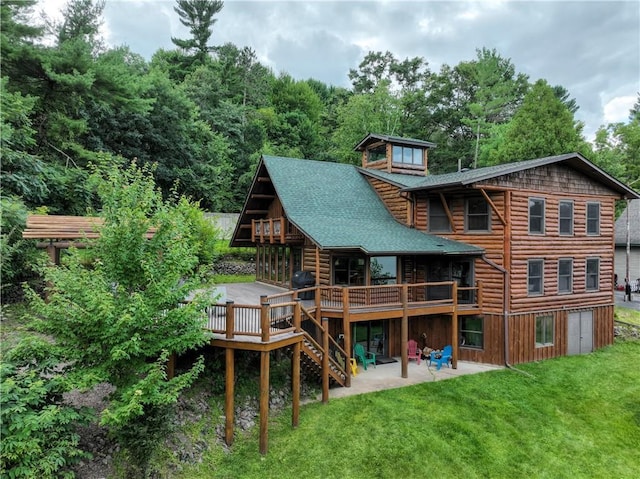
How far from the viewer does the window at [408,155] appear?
19967mm

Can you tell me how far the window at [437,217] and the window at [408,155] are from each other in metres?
4.49

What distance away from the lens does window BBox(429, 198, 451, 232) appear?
16050 millimetres

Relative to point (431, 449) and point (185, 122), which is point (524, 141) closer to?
point (431, 449)

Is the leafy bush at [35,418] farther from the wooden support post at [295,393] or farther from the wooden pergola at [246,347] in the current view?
the wooden support post at [295,393]

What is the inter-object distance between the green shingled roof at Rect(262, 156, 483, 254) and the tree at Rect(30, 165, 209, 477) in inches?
213

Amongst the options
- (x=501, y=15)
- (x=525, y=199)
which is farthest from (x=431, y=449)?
(x=501, y=15)

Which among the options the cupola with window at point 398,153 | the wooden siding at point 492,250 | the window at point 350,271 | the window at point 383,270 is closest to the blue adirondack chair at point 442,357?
the wooden siding at point 492,250

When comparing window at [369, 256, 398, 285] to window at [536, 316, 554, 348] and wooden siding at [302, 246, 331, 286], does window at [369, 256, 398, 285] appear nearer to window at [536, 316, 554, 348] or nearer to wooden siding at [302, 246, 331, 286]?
wooden siding at [302, 246, 331, 286]

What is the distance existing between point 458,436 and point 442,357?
419 centimetres

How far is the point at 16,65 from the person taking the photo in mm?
16703

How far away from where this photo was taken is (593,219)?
655 inches

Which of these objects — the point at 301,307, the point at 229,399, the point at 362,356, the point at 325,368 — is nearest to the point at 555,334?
the point at 362,356

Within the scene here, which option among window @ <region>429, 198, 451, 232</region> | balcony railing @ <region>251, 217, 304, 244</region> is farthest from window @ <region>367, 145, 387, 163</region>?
balcony railing @ <region>251, 217, 304, 244</region>

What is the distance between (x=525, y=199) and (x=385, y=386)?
29.3 ft
